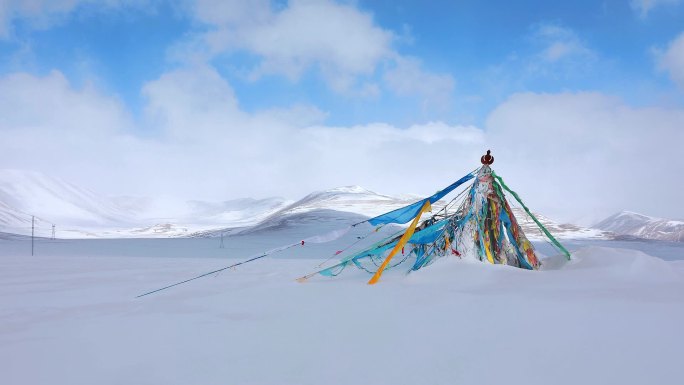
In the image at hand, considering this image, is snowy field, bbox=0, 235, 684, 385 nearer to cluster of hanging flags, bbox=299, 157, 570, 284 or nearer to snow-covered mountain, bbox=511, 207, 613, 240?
cluster of hanging flags, bbox=299, 157, 570, 284

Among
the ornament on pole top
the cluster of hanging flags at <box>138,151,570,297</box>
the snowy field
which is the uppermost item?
the ornament on pole top

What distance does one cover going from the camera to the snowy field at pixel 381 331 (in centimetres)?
254

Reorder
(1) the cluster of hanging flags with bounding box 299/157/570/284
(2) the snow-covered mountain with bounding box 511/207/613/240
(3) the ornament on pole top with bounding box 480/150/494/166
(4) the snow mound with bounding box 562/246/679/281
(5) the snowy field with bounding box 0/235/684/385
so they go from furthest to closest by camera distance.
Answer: (2) the snow-covered mountain with bounding box 511/207/613/240 < (3) the ornament on pole top with bounding box 480/150/494/166 < (1) the cluster of hanging flags with bounding box 299/157/570/284 < (4) the snow mound with bounding box 562/246/679/281 < (5) the snowy field with bounding box 0/235/684/385

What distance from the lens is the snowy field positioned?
254cm

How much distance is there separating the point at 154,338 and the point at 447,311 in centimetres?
262

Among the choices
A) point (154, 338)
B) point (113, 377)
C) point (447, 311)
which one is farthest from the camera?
point (447, 311)

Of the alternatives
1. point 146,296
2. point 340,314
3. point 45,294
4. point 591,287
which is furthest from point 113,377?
point 591,287

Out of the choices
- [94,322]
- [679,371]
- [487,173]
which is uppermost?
[487,173]

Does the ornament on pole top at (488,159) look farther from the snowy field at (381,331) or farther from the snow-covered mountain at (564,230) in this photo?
the snow-covered mountain at (564,230)

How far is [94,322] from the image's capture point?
4.04m

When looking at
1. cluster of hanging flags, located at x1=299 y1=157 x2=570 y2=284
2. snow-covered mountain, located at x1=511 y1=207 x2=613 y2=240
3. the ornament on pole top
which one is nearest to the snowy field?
cluster of hanging flags, located at x1=299 y1=157 x2=570 y2=284

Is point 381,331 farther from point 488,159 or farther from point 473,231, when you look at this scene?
point 488,159

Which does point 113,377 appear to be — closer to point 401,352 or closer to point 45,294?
point 401,352

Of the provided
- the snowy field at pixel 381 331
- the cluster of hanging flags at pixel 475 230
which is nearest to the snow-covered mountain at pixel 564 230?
the cluster of hanging flags at pixel 475 230
